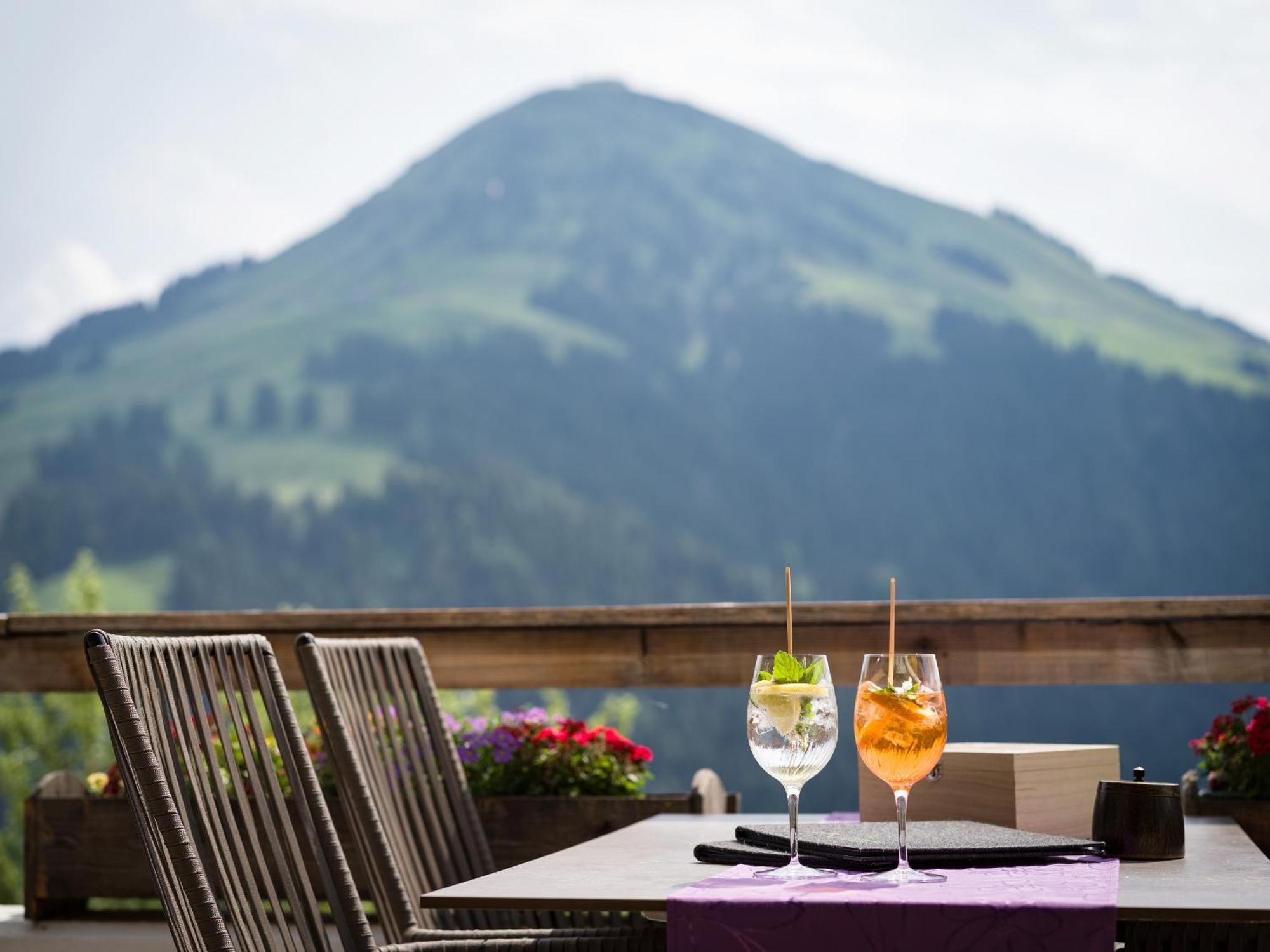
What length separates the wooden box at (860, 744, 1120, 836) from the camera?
1.71m

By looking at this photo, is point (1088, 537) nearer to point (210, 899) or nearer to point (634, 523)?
point (634, 523)

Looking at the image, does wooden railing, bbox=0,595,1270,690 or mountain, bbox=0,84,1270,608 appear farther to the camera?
mountain, bbox=0,84,1270,608

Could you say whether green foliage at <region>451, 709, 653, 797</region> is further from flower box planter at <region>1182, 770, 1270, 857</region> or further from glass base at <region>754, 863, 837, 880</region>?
glass base at <region>754, 863, 837, 880</region>

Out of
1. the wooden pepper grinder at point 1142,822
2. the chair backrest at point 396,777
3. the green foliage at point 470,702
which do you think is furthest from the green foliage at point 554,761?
the green foliage at point 470,702

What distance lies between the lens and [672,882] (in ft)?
4.52

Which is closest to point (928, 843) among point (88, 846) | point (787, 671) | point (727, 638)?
point (787, 671)

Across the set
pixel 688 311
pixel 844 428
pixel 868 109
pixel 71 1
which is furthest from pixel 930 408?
pixel 71 1

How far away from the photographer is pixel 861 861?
140 centimetres

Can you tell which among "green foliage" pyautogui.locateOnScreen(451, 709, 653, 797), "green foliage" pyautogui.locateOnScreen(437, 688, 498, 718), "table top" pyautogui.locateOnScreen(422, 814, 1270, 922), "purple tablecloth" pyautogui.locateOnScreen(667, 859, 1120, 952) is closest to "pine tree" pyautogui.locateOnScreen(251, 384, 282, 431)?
"green foliage" pyautogui.locateOnScreen(437, 688, 498, 718)

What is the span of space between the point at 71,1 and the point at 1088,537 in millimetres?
41396

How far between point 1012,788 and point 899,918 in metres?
0.58

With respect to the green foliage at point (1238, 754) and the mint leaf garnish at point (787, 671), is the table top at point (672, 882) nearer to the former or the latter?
the mint leaf garnish at point (787, 671)

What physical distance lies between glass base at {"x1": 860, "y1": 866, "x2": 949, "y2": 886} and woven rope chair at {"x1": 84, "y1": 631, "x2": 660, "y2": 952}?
443 mm

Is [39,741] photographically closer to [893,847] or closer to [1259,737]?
[1259,737]
